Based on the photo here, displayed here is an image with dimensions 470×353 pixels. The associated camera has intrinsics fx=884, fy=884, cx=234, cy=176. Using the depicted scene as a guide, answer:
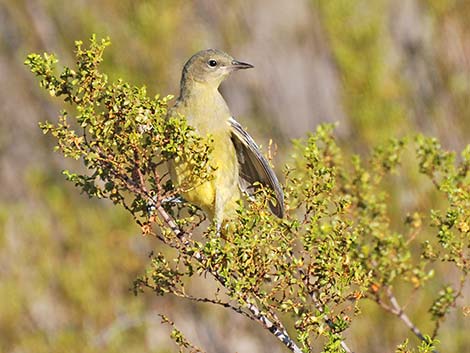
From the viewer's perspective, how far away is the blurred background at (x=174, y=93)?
19.5ft

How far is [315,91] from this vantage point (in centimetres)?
758

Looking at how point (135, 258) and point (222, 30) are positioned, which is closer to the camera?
point (135, 258)

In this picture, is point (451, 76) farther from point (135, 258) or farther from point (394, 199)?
point (135, 258)

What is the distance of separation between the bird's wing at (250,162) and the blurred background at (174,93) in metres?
1.82

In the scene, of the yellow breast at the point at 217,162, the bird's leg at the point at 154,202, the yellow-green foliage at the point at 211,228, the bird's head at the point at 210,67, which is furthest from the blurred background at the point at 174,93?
the yellow-green foliage at the point at 211,228

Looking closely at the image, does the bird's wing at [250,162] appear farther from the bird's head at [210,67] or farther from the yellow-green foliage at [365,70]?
the yellow-green foliage at [365,70]

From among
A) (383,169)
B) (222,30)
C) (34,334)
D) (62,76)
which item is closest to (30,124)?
(222,30)

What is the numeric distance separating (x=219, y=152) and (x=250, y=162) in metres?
0.19

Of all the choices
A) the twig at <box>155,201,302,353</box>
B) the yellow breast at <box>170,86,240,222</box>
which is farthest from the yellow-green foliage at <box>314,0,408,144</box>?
the twig at <box>155,201,302,353</box>

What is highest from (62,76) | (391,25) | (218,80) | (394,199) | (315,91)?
(391,25)

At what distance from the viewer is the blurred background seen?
5938 mm

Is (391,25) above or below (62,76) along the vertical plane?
above

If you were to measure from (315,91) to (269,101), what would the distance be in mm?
501

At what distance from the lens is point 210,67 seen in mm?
4262
